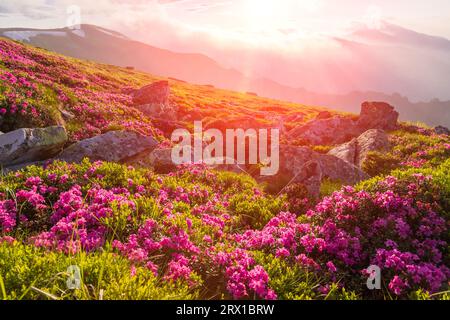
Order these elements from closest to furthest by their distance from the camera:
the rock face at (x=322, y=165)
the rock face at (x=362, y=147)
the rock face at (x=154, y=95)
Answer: the rock face at (x=322, y=165) < the rock face at (x=362, y=147) < the rock face at (x=154, y=95)

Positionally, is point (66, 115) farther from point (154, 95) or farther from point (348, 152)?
point (348, 152)

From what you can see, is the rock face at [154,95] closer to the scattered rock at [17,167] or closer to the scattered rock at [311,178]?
the scattered rock at [17,167]

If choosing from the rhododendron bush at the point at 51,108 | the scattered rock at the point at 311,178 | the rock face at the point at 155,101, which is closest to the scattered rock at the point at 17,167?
the rhododendron bush at the point at 51,108

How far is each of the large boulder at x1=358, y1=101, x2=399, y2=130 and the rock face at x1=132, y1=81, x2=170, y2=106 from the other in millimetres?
19162

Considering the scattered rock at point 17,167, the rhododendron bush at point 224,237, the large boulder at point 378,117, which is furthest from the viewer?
the large boulder at point 378,117

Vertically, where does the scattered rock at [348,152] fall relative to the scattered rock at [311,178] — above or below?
below

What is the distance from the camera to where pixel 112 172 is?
1175cm

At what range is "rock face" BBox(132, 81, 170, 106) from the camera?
114ft

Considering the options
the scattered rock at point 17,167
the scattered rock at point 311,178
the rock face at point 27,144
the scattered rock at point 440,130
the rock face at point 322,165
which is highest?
the rock face at point 27,144

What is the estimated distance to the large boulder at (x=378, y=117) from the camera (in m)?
29.3

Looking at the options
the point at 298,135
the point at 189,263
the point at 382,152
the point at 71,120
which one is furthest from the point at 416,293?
the point at 298,135

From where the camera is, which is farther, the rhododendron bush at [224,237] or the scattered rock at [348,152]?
the scattered rock at [348,152]

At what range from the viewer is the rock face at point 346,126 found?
91.2ft

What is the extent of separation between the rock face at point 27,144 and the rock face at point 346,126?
19.0m
